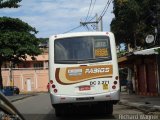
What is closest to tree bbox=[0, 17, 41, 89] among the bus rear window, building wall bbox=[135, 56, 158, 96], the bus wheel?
building wall bbox=[135, 56, 158, 96]

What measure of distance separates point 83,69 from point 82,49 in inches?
29.7

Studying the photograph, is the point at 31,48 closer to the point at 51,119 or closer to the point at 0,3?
the point at 0,3

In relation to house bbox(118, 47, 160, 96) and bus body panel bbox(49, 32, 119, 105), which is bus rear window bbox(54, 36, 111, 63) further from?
house bbox(118, 47, 160, 96)

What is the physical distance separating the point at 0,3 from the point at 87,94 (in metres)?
36.8

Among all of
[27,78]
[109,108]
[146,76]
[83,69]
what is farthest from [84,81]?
[27,78]

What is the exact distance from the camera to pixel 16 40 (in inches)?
1994

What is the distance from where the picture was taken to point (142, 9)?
3791 cm

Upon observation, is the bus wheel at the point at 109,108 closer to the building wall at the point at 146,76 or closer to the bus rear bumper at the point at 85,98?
Result: the bus rear bumper at the point at 85,98

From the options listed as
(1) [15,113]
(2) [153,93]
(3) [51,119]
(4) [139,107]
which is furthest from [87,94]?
(2) [153,93]

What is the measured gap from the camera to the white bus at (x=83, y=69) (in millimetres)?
15531

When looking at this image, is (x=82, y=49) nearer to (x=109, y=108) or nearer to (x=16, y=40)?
(x=109, y=108)

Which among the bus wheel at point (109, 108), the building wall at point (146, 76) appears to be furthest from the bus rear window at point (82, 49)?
the building wall at point (146, 76)

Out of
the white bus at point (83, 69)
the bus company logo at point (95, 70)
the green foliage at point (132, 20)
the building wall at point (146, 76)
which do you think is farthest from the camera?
the green foliage at point (132, 20)

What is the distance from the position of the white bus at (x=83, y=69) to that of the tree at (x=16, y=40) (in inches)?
1368
